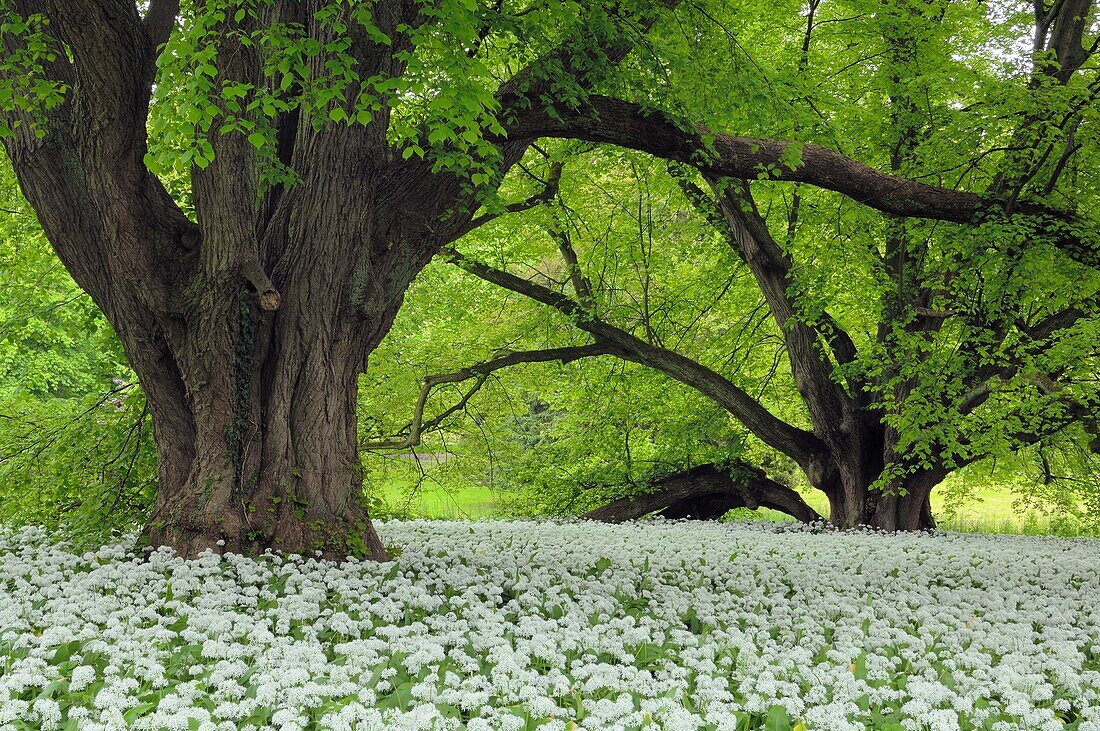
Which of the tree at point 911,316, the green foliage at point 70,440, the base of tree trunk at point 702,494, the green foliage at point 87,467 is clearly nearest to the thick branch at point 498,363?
the tree at point 911,316

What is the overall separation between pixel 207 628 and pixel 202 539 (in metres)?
1.87

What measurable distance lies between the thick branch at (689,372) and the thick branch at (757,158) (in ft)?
16.5

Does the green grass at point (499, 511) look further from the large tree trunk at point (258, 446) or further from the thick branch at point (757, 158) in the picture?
the thick branch at point (757, 158)

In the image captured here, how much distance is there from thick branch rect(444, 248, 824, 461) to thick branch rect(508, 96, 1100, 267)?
5030mm

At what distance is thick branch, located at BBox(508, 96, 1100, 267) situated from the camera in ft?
22.3

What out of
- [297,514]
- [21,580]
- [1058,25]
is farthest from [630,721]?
[1058,25]

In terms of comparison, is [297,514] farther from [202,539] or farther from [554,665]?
[554,665]

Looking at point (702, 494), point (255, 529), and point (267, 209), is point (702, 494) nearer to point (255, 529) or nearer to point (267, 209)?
point (255, 529)

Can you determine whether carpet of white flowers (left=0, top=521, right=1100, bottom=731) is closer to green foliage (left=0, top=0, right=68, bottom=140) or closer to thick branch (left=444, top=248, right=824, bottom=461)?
green foliage (left=0, top=0, right=68, bottom=140)

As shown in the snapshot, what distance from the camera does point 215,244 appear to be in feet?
20.8

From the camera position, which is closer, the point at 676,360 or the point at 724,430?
the point at 676,360

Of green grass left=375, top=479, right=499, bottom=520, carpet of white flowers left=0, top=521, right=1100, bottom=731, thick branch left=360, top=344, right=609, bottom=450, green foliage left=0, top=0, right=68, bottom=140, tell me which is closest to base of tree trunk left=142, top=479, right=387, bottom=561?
carpet of white flowers left=0, top=521, right=1100, bottom=731

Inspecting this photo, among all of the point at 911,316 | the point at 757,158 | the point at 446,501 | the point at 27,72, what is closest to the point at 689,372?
the point at 911,316

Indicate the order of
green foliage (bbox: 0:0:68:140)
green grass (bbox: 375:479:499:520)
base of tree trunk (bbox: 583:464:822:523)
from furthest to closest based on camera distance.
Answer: green grass (bbox: 375:479:499:520)
base of tree trunk (bbox: 583:464:822:523)
green foliage (bbox: 0:0:68:140)
